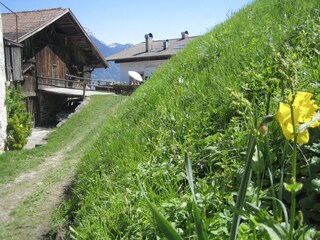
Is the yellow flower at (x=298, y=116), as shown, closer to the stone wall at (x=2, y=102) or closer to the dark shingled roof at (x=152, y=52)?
the stone wall at (x=2, y=102)

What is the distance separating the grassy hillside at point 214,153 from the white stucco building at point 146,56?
28.5 m

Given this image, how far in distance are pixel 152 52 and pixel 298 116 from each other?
35.1m

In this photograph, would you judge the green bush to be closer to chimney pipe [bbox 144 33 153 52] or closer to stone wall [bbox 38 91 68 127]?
stone wall [bbox 38 91 68 127]

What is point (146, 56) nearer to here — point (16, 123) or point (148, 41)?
point (148, 41)

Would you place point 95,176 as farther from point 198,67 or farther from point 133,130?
point 198,67

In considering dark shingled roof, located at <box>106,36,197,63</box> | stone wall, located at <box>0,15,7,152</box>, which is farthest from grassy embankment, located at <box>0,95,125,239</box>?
dark shingled roof, located at <box>106,36,197,63</box>

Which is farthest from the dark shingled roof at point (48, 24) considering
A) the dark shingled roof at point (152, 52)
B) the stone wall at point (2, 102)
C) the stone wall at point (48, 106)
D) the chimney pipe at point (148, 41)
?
the chimney pipe at point (148, 41)

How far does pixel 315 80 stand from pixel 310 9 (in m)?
2.50

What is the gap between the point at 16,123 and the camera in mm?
12180

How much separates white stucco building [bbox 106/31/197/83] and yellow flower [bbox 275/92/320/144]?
3180 cm

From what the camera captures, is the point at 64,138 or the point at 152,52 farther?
the point at 152,52

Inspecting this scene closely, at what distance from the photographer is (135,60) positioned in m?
34.9

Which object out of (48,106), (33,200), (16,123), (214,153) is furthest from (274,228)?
(48,106)

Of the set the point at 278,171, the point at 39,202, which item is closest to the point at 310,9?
the point at 278,171
